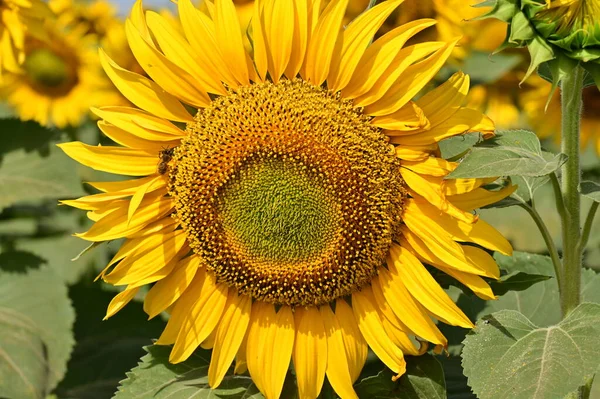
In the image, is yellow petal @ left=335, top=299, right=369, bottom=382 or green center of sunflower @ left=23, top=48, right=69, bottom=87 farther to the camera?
green center of sunflower @ left=23, top=48, right=69, bottom=87

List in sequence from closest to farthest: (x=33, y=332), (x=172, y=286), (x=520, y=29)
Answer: (x=520, y=29) < (x=172, y=286) < (x=33, y=332)

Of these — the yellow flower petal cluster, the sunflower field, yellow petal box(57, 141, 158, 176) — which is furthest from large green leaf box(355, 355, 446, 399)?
the yellow flower petal cluster

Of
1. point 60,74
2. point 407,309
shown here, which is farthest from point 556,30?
point 60,74

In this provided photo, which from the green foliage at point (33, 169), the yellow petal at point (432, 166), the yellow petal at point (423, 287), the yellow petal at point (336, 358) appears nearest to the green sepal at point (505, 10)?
the yellow petal at point (432, 166)

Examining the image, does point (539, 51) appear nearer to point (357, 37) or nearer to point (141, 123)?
point (357, 37)

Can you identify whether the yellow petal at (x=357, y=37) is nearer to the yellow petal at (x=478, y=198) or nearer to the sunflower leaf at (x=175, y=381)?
the yellow petal at (x=478, y=198)

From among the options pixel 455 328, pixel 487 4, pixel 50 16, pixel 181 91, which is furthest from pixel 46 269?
pixel 487 4

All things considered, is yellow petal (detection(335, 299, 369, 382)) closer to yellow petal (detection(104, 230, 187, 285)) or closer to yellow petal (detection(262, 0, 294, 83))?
yellow petal (detection(104, 230, 187, 285))
